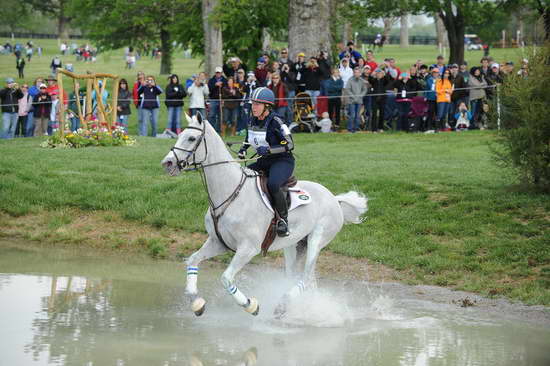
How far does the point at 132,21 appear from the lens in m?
51.4

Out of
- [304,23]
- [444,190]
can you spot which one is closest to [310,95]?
[304,23]

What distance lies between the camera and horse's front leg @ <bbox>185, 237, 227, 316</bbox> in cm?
1036

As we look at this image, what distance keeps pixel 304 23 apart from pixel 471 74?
21.9 feet

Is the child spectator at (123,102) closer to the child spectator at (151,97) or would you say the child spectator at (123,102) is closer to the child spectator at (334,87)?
the child spectator at (151,97)

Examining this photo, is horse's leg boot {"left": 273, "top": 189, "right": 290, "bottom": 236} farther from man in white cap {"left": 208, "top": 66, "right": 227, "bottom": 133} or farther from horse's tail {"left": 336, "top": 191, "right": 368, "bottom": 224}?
man in white cap {"left": 208, "top": 66, "right": 227, "bottom": 133}

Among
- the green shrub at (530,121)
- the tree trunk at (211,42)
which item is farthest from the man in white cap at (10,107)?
the green shrub at (530,121)

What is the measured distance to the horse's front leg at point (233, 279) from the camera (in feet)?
34.3

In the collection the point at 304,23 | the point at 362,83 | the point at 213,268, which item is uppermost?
the point at 304,23

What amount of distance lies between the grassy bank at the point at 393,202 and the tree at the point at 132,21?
2508 cm

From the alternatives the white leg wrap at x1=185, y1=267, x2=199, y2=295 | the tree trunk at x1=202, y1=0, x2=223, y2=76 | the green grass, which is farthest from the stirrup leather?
the tree trunk at x1=202, y1=0, x2=223, y2=76

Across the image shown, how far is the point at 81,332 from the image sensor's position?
1009 cm

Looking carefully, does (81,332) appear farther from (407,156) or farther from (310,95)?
(310,95)

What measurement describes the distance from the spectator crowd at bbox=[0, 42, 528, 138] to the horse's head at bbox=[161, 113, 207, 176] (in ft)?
50.8

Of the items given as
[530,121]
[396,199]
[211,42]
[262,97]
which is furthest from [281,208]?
[211,42]
